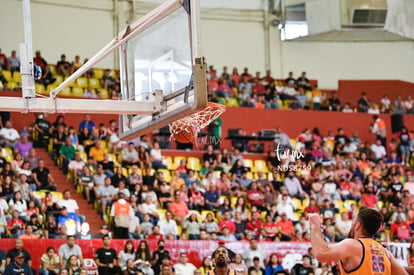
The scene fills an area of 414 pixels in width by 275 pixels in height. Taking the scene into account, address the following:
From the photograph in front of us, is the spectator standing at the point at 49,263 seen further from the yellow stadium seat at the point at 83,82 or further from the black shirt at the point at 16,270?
the yellow stadium seat at the point at 83,82

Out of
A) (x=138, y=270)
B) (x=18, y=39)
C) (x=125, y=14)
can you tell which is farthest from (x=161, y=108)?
(x=125, y=14)

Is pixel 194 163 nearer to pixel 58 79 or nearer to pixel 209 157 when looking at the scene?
pixel 209 157

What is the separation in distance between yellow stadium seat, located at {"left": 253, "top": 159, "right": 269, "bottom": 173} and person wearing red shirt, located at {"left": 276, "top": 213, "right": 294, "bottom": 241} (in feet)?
11.6

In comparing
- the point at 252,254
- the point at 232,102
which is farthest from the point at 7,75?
the point at 252,254

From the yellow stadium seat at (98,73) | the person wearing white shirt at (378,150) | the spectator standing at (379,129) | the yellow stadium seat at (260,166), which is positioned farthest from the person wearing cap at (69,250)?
the spectator standing at (379,129)

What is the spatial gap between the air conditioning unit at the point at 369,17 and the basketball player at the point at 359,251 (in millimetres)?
22946

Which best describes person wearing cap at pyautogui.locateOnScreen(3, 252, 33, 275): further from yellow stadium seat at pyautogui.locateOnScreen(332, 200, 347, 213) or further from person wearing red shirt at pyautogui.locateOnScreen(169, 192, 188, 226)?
yellow stadium seat at pyautogui.locateOnScreen(332, 200, 347, 213)

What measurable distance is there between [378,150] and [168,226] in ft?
34.1

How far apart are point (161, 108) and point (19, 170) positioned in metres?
10.9

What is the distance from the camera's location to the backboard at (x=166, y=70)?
7738 mm

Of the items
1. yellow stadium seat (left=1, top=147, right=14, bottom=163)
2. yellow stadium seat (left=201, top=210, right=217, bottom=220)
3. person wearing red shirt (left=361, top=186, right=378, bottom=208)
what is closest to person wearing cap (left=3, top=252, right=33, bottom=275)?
yellow stadium seat (left=1, top=147, right=14, bottom=163)

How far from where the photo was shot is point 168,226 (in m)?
18.7

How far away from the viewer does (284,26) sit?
3098cm

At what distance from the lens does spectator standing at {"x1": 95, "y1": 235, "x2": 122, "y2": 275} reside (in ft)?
53.9
